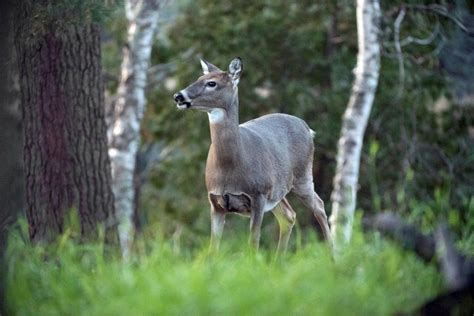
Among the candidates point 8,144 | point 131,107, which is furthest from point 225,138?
point 131,107

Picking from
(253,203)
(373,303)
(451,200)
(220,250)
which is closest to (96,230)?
(253,203)

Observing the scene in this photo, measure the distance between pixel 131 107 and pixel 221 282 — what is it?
10.0 meters

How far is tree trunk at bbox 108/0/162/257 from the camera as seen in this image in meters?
15.8

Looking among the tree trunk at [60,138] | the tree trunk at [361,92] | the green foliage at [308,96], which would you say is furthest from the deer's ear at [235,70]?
the green foliage at [308,96]

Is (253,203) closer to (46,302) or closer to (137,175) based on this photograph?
(46,302)

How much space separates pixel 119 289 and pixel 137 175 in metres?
15.8

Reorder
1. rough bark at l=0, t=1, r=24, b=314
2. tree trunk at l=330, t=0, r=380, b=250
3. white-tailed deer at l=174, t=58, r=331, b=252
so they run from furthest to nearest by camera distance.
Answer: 1. tree trunk at l=330, t=0, r=380, b=250
2. white-tailed deer at l=174, t=58, r=331, b=252
3. rough bark at l=0, t=1, r=24, b=314

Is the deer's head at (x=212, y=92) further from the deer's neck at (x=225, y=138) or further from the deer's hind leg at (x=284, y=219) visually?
the deer's hind leg at (x=284, y=219)

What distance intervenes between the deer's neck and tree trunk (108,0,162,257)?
6506 mm

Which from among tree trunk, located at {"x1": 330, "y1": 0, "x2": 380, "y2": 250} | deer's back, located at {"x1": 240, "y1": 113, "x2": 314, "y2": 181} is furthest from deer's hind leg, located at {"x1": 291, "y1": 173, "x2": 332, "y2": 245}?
tree trunk, located at {"x1": 330, "y1": 0, "x2": 380, "y2": 250}

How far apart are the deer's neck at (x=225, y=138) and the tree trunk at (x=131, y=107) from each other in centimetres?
651

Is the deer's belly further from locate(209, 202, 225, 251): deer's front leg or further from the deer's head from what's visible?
the deer's head

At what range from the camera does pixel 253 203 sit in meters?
9.05

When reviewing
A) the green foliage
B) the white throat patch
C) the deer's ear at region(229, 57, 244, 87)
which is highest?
the deer's ear at region(229, 57, 244, 87)
